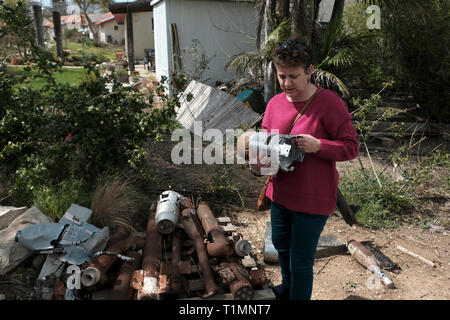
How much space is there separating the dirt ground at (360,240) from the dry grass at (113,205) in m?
0.57

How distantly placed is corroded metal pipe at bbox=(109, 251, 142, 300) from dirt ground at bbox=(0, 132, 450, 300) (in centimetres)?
77

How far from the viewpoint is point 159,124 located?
4289mm

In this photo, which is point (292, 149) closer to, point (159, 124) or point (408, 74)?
point (159, 124)

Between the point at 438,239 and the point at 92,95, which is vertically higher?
the point at 92,95

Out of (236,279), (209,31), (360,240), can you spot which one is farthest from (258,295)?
(209,31)

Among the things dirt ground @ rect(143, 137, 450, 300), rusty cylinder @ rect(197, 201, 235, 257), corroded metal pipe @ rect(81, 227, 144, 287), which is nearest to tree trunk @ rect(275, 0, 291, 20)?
dirt ground @ rect(143, 137, 450, 300)

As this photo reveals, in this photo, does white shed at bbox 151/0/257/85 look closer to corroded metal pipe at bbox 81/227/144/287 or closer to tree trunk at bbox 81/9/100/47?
corroded metal pipe at bbox 81/227/144/287

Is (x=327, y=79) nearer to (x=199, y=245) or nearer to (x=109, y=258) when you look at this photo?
(x=199, y=245)

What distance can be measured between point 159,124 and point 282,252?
8.02 ft

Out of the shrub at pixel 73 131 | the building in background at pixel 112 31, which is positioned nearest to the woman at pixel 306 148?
the shrub at pixel 73 131

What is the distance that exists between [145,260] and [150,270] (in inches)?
5.7

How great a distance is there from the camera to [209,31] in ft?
31.9
